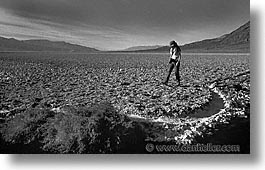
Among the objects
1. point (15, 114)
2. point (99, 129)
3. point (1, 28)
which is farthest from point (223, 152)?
point (1, 28)

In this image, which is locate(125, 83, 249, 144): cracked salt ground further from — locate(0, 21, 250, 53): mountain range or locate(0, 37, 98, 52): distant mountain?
locate(0, 37, 98, 52): distant mountain

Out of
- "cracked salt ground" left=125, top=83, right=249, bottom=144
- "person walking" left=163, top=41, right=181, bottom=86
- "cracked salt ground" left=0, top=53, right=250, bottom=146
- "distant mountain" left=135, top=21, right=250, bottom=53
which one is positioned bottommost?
"cracked salt ground" left=125, top=83, right=249, bottom=144

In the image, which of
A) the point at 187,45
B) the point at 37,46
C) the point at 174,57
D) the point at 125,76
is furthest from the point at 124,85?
the point at 37,46

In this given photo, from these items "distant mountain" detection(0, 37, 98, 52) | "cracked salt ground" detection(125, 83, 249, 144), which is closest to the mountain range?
"distant mountain" detection(0, 37, 98, 52)

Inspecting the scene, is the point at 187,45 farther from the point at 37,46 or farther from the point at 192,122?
the point at 37,46

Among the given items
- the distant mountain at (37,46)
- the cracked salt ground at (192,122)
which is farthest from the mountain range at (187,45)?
the cracked salt ground at (192,122)

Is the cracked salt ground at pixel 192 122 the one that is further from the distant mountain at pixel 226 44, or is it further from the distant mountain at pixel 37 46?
the distant mountain at pixel 37 46

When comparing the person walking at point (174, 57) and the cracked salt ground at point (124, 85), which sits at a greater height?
the person walking at point (174, 57)

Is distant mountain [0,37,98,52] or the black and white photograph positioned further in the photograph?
distant mountain [0,37,98,52]
